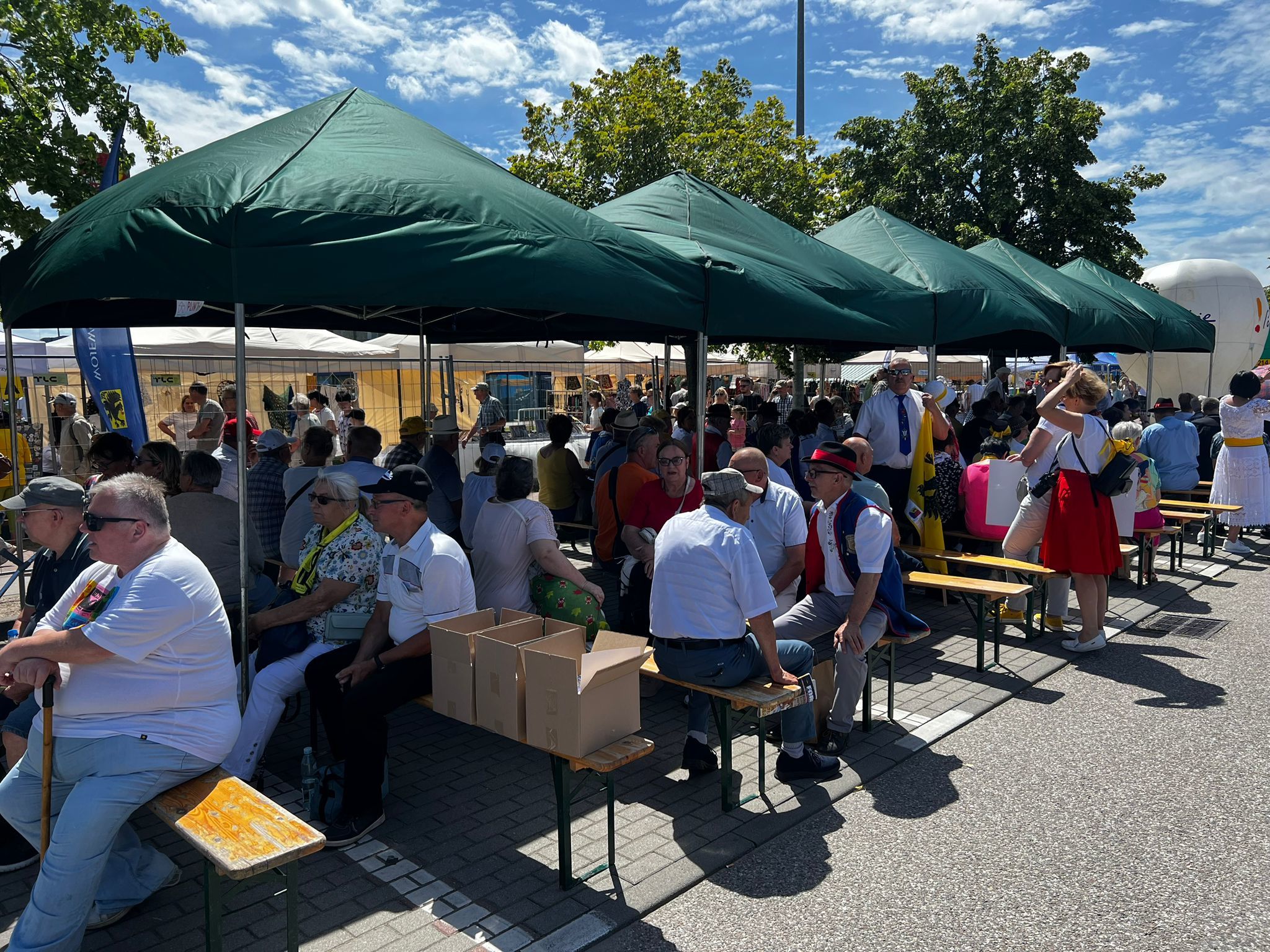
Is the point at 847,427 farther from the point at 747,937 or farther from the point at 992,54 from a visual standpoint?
the point at 992,54

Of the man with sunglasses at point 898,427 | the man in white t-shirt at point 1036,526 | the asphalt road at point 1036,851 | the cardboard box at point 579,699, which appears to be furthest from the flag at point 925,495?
the cardboard box at point 579,699

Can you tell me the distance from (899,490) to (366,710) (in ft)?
16.9

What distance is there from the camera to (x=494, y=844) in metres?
3.86

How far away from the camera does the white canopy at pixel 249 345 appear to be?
11.9 meters

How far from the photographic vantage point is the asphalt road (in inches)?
128

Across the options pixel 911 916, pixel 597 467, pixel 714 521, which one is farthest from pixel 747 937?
pixel 597 467

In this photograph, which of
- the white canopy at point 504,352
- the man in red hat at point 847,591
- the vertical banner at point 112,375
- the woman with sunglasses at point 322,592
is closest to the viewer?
the woman with sunglasses at point 322,592

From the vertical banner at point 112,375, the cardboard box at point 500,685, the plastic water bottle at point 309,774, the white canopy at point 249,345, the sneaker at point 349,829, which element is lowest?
the sneaker at point 349,829

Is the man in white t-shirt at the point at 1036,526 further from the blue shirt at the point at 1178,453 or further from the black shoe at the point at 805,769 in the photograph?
the blue shirt at the point at 1178,453

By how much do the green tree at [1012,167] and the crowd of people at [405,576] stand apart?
Result: 56.6 feet

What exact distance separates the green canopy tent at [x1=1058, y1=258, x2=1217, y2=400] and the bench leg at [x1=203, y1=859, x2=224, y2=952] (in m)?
13.2

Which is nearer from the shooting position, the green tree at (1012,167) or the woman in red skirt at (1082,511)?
the woman in red skirt at (1082,511)

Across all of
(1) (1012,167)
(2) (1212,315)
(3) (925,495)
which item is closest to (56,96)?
(3) (925,495)

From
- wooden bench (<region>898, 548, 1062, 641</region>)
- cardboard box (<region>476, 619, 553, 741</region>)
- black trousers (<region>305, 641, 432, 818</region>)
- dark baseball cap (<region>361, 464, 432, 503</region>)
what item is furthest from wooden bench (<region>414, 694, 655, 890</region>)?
wooden bench (<region>898, 548, 1062, 641</region>)
